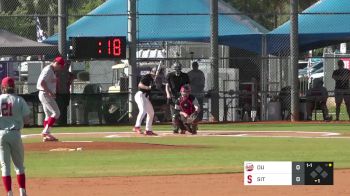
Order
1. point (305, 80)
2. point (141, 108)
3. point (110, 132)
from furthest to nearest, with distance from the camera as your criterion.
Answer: point (305, 80) < point (110, 132) < point (141, 108)

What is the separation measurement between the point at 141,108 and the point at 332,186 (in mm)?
11289

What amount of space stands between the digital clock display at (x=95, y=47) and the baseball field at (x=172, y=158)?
243cm

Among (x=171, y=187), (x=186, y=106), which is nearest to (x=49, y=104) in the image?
(x=186, y=106)

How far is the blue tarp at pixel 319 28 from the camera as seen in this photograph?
115ft

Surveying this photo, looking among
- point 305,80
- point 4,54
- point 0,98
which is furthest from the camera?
point 305,80

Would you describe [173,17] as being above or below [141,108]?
above

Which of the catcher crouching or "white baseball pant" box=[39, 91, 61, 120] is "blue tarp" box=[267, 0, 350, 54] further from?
"white baseball pant" box=[39, 91, 61, 120]

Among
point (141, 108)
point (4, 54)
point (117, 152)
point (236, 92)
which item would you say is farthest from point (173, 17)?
point (117, 152)

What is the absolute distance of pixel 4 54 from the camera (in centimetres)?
3284

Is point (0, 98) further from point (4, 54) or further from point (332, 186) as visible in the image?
point (4, 54)

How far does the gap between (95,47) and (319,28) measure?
7.41m

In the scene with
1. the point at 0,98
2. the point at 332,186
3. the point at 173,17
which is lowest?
the point at 332,186

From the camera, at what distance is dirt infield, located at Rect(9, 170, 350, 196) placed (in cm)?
1552
